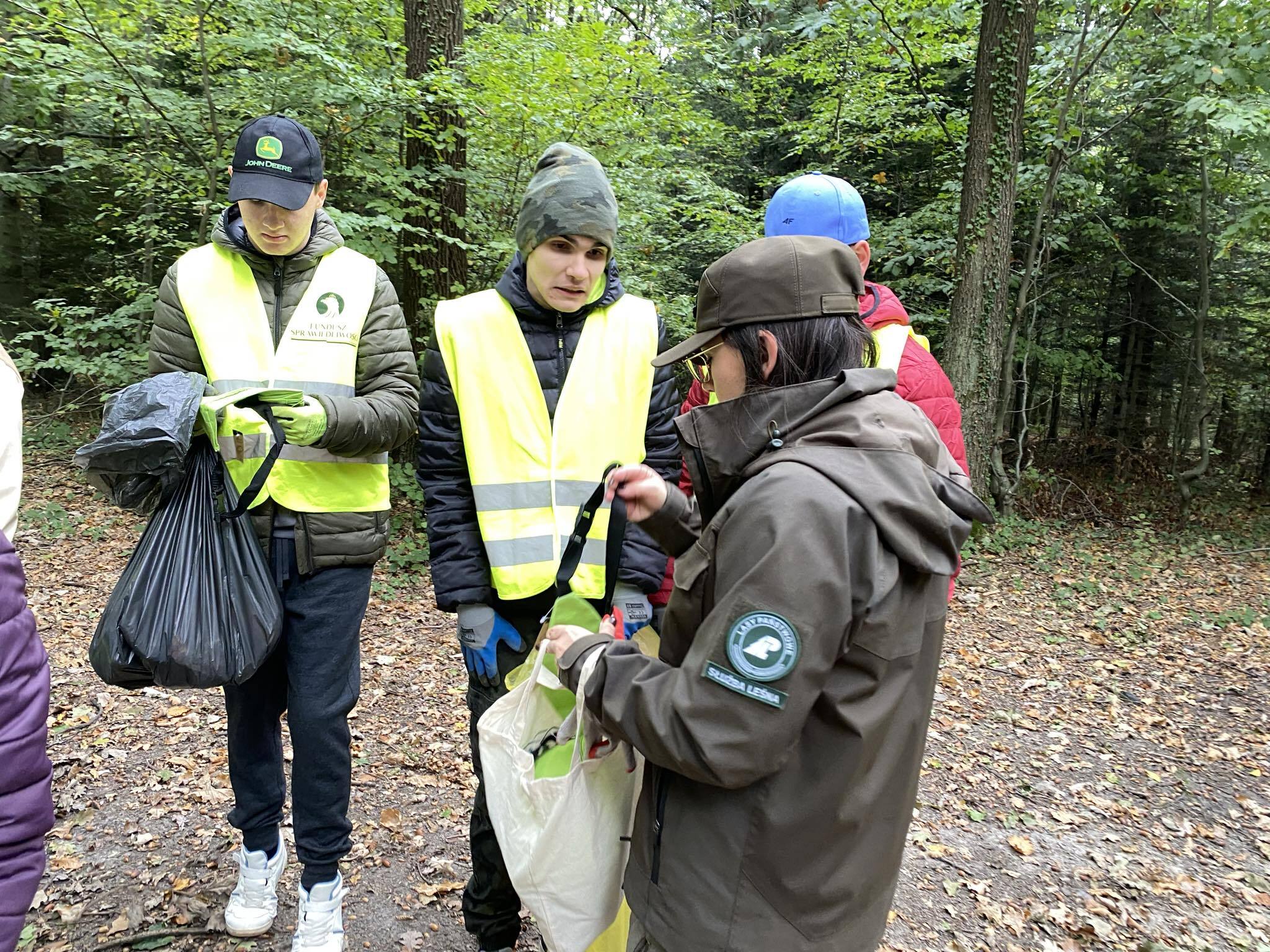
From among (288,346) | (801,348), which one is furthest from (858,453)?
(288,346)

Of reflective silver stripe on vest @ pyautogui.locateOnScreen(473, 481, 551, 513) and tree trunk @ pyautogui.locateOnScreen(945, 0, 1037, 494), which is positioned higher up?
tree trunk @ pyautogui.locateOnScreen(945, 0, 1037, 494)

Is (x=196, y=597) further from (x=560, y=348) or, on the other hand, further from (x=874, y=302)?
(x=874, y=302)

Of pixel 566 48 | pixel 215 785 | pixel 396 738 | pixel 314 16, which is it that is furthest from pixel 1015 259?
pixel 215 785

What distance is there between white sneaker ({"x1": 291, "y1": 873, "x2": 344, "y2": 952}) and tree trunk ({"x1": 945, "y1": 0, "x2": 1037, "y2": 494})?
8282mm

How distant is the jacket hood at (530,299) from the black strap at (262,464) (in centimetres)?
72

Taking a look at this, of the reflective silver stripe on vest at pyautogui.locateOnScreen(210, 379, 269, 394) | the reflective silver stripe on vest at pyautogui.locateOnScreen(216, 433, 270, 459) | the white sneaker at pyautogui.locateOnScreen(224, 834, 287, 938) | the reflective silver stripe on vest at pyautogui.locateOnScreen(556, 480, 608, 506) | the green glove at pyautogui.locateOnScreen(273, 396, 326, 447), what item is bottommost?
the white sneaker at pyautogui.locateOnScreen(224, 834, 287, 938)

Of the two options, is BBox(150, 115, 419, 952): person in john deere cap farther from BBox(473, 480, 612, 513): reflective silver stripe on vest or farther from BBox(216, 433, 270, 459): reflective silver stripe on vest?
BBox(473, 480, 612, 513): reflective silver stripe on vest

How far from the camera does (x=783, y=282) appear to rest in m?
1.43

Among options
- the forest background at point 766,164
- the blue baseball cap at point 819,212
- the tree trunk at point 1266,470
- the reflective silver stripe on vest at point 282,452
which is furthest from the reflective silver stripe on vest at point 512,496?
the tree trunk at point 1266,470

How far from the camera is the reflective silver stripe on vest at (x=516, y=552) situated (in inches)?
89.9

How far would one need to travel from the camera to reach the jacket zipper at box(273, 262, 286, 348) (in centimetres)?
240

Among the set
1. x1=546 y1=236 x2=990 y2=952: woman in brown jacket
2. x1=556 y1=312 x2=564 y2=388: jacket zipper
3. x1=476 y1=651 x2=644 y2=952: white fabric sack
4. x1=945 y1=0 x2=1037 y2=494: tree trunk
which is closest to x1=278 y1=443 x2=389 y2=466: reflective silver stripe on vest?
x1=556 y1=312 x2=564 y2=388: jacket zipper

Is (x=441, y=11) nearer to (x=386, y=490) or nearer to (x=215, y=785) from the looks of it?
(x=386, y=490)

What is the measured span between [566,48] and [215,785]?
563cm
